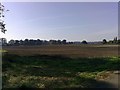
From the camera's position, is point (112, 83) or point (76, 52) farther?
point (76, 52)

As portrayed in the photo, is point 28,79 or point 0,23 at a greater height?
point 0,23

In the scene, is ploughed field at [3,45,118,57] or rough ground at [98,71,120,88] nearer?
rough ground at [98,71,120,88]

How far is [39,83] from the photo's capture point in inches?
818

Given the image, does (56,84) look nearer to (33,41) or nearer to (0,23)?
(0,23)

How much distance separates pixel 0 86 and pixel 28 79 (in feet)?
8.99

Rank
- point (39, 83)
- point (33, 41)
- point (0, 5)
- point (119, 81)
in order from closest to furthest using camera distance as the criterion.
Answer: point (39, 83) → point (119, 81) → point (0, 5) → point (33, 41)

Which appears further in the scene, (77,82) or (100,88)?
(77,82)

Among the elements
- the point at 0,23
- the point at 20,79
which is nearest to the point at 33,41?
the point at 0,23

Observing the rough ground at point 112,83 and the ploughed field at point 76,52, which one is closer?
the rough ground at point 112,83

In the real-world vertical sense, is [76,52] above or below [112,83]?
above

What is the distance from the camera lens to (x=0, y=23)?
40094 millimetres

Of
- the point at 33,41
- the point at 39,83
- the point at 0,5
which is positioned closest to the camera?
the point at 39,83

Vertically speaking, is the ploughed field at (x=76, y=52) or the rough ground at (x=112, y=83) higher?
the ploughed field at (x=76, y=52)

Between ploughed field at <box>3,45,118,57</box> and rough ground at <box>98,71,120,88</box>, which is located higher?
ploughed field at <box>3,45,118,57</box>
